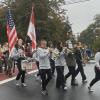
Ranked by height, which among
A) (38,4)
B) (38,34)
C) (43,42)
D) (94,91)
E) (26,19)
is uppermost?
(38,4)

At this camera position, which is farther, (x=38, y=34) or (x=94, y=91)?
(x=38, y=34)

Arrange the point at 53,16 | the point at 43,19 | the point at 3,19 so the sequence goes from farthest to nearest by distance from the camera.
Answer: the point at 53,16, the point at 3,19, the point at 43,19

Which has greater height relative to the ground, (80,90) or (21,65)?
(21,65)

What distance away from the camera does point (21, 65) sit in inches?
275

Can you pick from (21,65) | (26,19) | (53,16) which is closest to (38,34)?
(26,19)

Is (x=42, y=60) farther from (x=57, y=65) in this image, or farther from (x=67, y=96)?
(x=67, y=96)

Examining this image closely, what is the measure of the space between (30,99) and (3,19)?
28.1 metres

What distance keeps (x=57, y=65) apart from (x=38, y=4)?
22.3 metres

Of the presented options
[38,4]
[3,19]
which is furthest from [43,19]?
[3,19]

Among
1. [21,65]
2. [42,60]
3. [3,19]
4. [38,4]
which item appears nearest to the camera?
[42,60]

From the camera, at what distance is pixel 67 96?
5.70m

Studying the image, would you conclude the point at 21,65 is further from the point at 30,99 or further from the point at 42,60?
the point at 30,99

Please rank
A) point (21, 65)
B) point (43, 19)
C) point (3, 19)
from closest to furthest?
point (21, 65) → point (43, 19) → point (3, 19)

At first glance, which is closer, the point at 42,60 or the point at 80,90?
the point at 42,60
